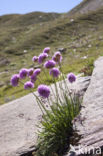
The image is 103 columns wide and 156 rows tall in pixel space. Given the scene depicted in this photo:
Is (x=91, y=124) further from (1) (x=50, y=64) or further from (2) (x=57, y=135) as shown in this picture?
(1) (x=50, y=64)

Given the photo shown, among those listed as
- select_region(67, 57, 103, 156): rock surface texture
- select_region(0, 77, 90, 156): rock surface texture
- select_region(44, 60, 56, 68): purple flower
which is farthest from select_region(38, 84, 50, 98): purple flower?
Answer: select_region(0, 77, 90, 156): rock surface texture

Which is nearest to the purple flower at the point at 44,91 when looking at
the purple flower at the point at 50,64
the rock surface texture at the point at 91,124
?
the purple flower at the point at 50,64

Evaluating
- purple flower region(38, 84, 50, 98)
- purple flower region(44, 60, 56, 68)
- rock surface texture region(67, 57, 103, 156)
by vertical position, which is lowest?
rock surface texture region(67, 57, 103, 156)

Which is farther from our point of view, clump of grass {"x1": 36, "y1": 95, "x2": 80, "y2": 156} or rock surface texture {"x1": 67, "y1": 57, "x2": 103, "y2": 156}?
clump of grass {"x1": 36, "y1": 95, "x2": 80, "y2": 156}

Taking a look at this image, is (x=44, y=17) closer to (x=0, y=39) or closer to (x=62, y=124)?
(x=0, y=39)

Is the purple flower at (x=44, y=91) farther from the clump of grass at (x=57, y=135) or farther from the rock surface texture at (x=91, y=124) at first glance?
the rock surface texture at (x=91, y=124)

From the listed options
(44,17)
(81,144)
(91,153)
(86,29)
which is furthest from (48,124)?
(44,17)

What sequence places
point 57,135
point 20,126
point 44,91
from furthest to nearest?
point 20,126, point 57,135, point 44,91

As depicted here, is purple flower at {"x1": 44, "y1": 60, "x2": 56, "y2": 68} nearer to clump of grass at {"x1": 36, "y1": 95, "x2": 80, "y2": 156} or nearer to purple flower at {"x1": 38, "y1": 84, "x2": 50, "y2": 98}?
purple flower at {"x1": 38, "y1": 84, "x2": 50, "y2": 98}

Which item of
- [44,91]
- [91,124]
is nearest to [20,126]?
[44,91]
